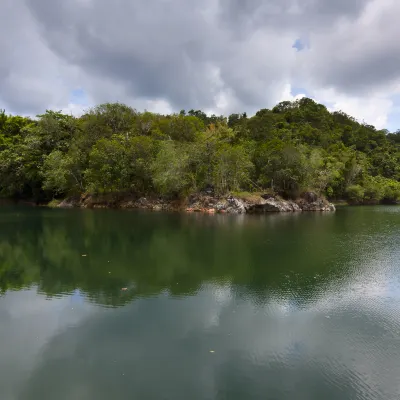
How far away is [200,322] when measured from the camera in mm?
10906

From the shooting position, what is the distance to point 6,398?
715 centimetres

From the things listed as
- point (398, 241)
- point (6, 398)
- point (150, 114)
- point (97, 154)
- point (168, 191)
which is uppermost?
point (150, 114)

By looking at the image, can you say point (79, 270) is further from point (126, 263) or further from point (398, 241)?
point (398, 241)

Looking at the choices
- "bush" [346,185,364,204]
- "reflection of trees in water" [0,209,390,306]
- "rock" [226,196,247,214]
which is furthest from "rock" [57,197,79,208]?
"bush" [346,185,364,204]

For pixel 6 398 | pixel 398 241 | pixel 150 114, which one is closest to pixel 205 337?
pixel 6 398

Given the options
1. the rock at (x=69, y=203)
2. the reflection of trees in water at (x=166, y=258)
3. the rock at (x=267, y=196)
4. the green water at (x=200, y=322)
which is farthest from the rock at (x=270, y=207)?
the rock at (x=69, y=203)

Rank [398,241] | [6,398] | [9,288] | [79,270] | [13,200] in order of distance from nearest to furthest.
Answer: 1. [6,398]
2. [9,288]
3. [79,270]
4. [398,241]
5. [13,200]

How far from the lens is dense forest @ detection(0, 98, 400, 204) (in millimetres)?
50250

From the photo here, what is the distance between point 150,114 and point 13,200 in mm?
30553

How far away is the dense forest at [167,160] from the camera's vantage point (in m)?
50.2

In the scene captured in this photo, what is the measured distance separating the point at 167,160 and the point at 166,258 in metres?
31.2

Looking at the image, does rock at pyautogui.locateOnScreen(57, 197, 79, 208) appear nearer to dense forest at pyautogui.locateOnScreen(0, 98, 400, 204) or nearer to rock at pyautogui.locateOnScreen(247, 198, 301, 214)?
dense forest at pyautogui.locateOnScreen(0, 98, 400, 204)

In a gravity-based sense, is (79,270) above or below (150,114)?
below

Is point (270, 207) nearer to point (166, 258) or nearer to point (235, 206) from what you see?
point (235, 206)
